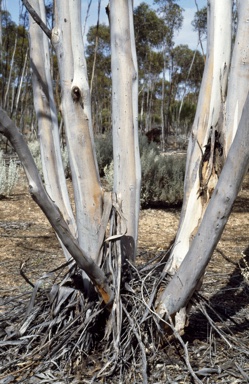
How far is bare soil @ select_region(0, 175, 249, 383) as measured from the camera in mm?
2248

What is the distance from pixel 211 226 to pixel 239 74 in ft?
2.18

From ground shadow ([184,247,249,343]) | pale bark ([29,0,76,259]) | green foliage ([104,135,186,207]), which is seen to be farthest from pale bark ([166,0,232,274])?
green foliage ([104,135,186,207])

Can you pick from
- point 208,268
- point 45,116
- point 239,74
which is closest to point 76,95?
point 45,116

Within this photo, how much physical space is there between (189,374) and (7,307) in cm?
122

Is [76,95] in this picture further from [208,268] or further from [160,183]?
[160,183]

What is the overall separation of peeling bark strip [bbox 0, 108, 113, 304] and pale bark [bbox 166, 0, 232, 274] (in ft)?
1.25

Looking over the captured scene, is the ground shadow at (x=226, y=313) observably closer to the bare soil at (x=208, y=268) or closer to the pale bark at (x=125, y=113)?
the bare soil at (x=208, y=268)

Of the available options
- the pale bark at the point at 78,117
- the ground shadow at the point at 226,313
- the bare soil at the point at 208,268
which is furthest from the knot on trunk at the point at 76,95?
the ground shadow at the point at 226,313

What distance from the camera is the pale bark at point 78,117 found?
7.06 ft

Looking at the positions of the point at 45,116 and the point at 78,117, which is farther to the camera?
the point at 45,116

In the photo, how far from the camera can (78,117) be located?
2150 mm

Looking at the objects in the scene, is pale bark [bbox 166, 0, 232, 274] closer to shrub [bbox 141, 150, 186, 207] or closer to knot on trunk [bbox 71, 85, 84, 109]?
knot on trunk [bbox 71, 85, 84, 109]

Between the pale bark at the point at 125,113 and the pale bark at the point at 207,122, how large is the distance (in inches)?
9.5

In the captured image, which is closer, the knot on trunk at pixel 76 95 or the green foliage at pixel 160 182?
the knot on trunk at pixel 76 95
